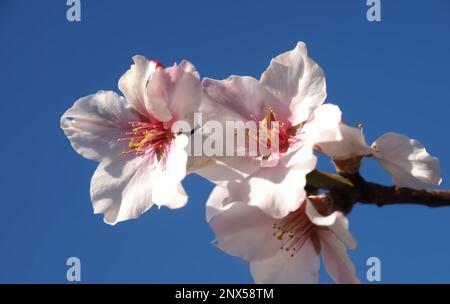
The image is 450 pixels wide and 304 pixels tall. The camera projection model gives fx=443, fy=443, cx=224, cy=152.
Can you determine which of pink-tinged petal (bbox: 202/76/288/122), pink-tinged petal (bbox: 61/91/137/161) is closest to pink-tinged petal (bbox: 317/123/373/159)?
pink-tinged petal (bbox: 202/76/288/122)

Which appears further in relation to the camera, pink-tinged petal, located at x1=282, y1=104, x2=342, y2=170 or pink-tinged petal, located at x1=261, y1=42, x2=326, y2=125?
pink-tinged petal, located at x1=261, y1=42, x2=326, y2=125

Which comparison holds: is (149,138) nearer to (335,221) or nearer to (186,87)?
(186,87)

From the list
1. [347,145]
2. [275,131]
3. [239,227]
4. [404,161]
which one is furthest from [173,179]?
[404,161]

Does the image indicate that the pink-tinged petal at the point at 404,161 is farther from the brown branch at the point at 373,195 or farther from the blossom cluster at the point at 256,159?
the brown branch at the point at 373,195

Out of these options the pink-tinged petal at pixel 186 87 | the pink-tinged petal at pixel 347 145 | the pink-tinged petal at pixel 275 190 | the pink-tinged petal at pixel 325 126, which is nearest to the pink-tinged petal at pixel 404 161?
the pink-tinged petal at pixel 347 145

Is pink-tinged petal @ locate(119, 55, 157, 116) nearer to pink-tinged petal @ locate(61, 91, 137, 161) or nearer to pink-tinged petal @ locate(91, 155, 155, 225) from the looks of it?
pink-tinged petal @ locate(61, 91, 137, 161)
